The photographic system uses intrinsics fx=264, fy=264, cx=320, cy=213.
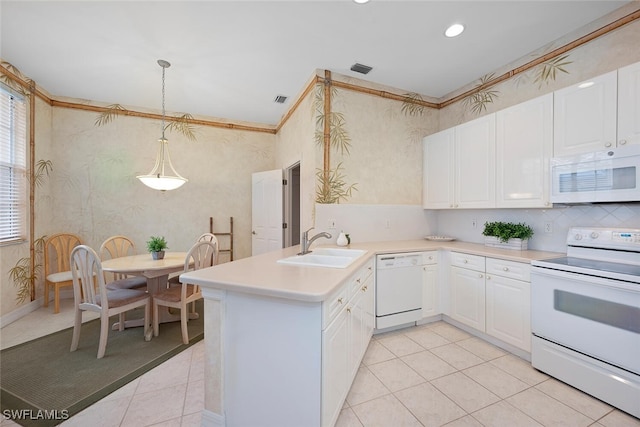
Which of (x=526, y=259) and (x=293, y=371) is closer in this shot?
(x=293, y=371)

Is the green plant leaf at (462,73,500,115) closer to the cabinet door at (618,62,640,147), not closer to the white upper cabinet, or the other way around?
the white upper cabinet

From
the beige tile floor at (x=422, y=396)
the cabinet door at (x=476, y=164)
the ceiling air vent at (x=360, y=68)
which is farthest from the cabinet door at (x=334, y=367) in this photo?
the ceiling air vent at (x=360, y=68)

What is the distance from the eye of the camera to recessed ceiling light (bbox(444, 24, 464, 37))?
2.27 m

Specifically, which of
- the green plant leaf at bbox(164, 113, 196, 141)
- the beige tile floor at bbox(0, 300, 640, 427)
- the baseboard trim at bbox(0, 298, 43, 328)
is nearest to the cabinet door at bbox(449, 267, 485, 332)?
the beige tile floor at bbox(0, 300, 640, 427)

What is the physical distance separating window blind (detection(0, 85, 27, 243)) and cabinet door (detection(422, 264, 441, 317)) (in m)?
4.57

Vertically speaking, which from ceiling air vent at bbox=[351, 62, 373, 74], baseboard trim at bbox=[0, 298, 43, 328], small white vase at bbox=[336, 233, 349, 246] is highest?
ceiling air vent at bbox=[351, 62, 373, 74]

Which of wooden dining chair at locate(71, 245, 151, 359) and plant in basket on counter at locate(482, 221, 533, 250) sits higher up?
plant in basket on counter at locate(482, 221, 533, 250)

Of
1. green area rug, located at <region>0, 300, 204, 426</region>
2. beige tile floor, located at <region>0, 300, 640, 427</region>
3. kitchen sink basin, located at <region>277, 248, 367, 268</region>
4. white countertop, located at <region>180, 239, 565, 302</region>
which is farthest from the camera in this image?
kitchen sink basin, located at <region>277, 248, 367, 268</region>

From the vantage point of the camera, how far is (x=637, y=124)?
1.78 m

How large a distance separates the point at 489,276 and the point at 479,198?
872 millimetres

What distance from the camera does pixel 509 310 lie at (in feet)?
7.39

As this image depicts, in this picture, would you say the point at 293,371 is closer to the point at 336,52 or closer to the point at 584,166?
the point at 584,166

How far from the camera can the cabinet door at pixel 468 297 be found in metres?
2.50

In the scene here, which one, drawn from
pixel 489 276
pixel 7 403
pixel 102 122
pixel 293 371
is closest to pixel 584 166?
pixel 489 276
